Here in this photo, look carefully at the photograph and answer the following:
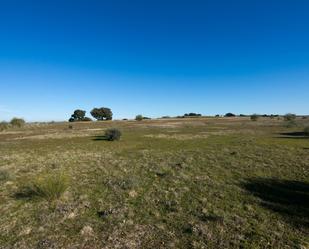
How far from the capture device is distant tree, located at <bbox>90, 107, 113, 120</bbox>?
14350cm

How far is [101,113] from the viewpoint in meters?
144

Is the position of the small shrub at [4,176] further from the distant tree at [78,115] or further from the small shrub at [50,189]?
the distant tree at [78,115]

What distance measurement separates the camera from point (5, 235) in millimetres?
8336

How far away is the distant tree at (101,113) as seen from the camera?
144 metres

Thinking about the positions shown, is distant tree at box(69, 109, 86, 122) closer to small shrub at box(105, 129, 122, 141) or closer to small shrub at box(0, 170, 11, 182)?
small shrub at box(105, 129, 122, 141)

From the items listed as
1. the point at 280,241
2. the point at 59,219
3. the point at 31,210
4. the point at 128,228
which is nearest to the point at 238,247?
the point at 280,241

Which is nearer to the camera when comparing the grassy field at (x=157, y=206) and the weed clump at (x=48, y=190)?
the grassy field at (x=157, y=206)

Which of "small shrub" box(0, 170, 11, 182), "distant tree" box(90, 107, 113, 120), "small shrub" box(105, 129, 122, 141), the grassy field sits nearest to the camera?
the grassy field

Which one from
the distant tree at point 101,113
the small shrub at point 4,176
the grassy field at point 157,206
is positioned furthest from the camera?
the distant tree at point 101,113

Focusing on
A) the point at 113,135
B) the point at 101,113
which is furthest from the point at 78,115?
the point at 113,135

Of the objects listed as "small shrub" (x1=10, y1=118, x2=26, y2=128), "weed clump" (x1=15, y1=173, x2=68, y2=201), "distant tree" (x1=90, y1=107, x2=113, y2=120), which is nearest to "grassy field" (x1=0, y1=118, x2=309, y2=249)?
Answer: "weed clump" (x1=15, y1=173, x2=68, y2=201)

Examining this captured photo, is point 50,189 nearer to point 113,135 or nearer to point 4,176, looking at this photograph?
point 4,176

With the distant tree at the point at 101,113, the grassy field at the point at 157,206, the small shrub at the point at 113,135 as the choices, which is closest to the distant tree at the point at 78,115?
the distant tree at the point at 101,113

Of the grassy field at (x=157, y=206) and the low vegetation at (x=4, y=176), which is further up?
the low vegetation at (x=4, y=176)
